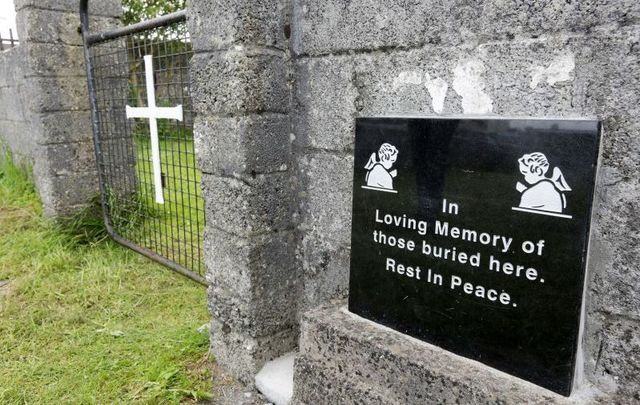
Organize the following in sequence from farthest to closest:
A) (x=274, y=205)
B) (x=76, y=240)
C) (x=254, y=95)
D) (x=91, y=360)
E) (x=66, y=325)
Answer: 1. (x=76, y=240)
2. (x=66, y=325)
3. (x=91, y=360)
4. (x=274, y=205)
5. (x=254, y=95)

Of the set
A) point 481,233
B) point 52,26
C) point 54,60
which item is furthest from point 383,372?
point 52,26

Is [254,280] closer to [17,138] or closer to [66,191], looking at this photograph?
[66,191]

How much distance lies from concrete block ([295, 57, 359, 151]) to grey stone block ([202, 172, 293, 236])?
0.23m

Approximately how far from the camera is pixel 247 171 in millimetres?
2082

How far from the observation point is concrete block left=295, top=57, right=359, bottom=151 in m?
1.94

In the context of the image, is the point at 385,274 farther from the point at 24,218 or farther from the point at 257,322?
the point at 24,218

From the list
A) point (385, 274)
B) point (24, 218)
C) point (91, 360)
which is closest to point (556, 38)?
point (385, 274)

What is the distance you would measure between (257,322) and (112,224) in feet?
8.95

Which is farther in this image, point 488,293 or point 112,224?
point 112,224

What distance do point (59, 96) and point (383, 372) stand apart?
3815 mm

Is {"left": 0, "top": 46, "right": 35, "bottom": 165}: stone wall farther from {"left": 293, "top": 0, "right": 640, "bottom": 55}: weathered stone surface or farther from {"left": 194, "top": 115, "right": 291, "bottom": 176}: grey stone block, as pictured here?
{"left": 293, "top": 0, "right": 640, "bottom": 55}: weathered stone surface

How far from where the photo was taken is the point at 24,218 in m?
4.77

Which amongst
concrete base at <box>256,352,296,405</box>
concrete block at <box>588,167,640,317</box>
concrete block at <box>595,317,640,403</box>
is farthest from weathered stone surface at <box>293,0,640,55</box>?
concrete base at <box>256,352,296,405</box>

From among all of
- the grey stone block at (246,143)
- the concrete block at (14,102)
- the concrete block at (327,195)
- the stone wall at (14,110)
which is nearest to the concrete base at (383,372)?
the concrete block at (327,195)
